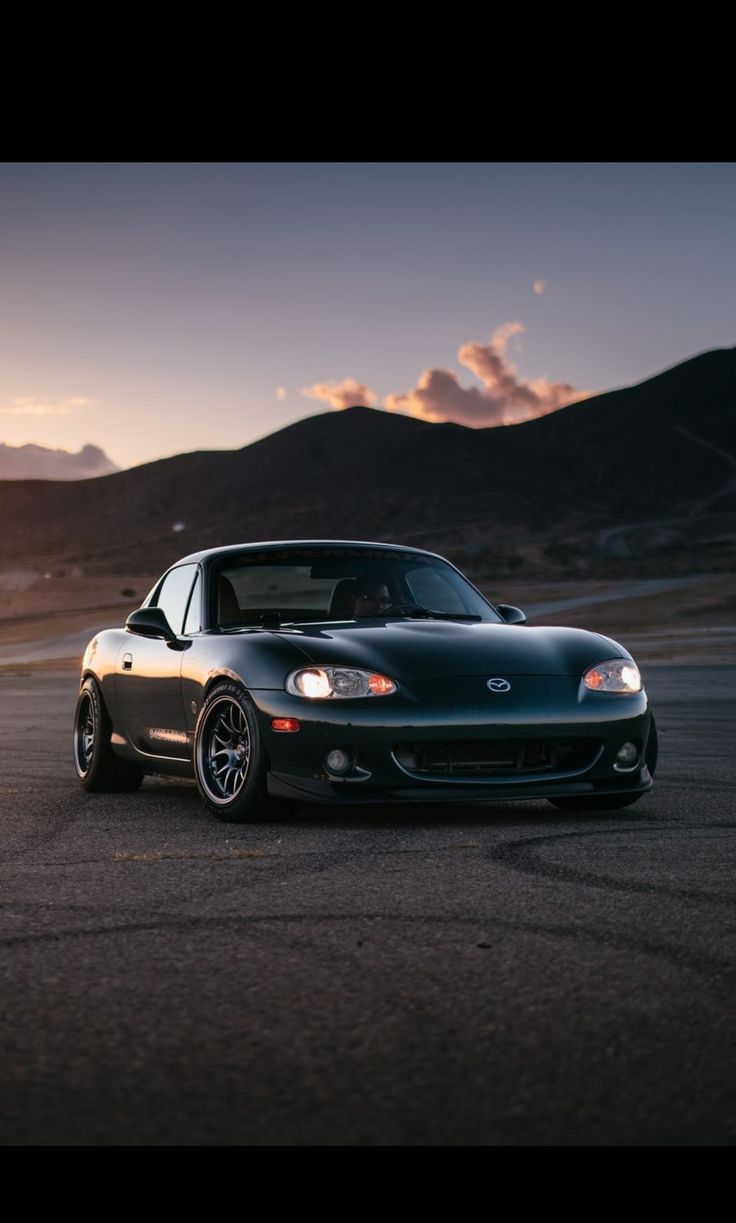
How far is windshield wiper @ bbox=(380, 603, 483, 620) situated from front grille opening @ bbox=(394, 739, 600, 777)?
1.38m

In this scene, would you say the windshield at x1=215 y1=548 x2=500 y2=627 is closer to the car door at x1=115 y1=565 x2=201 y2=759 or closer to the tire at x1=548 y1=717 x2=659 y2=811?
the car door at x1=115 y1=565 x2=201 y2=759

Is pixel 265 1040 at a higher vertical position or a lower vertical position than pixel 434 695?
lower

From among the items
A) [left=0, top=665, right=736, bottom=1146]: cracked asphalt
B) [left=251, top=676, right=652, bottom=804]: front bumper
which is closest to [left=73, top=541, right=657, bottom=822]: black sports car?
[left=251, top=676, right=652, bottom=804]: front bumper

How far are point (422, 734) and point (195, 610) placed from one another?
2.04m

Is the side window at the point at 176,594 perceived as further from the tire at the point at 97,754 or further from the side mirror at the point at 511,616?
the side mirror at the point at 511,616

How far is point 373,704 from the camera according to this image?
22.3 ft

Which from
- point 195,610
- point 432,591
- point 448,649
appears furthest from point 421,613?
point 195,610

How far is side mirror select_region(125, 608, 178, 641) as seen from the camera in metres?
8.09

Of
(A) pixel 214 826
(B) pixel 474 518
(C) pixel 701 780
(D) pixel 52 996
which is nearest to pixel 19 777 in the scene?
(A) pixel 214 826
